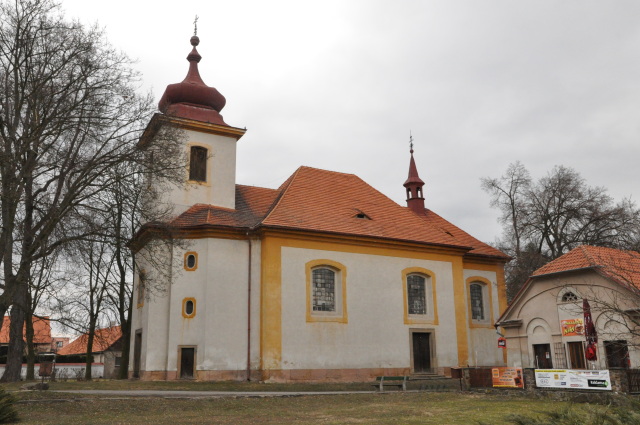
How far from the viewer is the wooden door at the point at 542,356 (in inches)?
830

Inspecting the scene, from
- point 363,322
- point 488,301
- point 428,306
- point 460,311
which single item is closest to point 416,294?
point 428,306

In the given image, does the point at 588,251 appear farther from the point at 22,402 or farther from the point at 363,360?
the point at 22,402

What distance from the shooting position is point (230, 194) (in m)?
25.5

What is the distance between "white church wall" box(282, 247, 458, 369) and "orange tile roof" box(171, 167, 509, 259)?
3.98 feet

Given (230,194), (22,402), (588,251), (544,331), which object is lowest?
(22,402)

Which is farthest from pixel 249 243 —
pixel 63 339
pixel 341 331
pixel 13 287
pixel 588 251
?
pixel 63 339

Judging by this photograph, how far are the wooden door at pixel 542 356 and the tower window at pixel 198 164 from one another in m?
15.5

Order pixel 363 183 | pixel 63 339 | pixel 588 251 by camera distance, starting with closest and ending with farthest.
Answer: pixel 588 251 < pixel 363 183 < pixel 63 339

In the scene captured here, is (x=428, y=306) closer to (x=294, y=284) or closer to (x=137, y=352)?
(x=294, y=284)

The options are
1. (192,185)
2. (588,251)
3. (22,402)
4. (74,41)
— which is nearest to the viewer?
(22,402)

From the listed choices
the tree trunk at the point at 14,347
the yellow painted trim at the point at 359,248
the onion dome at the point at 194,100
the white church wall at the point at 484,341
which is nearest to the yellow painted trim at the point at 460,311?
the yellow painted trim at the point at 359,248

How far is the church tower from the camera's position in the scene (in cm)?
2475

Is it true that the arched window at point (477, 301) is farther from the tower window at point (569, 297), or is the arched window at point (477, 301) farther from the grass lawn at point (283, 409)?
the grass lawn at point (283, 409)

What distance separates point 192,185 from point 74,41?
10.5m
